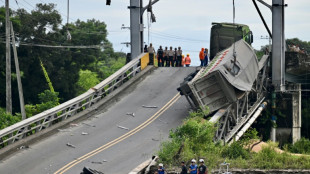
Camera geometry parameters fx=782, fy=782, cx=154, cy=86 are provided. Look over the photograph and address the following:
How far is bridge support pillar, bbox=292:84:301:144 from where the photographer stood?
4803 cm

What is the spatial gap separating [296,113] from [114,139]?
15.8 metres

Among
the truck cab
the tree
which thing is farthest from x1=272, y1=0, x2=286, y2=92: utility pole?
the tree

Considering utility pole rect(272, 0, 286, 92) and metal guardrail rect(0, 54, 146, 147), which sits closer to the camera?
metal guardrail rect(0, 54, 146, 147)

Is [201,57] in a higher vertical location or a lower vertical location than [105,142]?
higher

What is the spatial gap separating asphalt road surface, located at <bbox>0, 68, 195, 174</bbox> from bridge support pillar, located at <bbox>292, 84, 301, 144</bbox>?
741 centimetres

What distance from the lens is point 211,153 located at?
30703 millimetres

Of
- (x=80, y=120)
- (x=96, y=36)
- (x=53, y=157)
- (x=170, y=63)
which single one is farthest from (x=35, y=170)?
(x=96, y=36)

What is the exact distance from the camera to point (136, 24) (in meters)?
51.0

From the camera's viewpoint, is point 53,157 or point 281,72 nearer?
point 53,157

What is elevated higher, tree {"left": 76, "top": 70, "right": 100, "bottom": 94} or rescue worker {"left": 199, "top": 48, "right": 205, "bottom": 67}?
rescue worker {"left": 199, "top": 48, "right": 205, "bottom": 67}

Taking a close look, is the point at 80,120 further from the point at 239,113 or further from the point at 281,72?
the point at 281,72

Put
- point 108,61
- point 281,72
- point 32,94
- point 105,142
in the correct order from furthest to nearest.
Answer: point 108,61
point 32,94
point 281,72
point 105,142

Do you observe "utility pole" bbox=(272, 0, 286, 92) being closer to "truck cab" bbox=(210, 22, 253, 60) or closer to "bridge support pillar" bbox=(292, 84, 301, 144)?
"bridge support pillar" bbox=(292, 84, 301, 144)

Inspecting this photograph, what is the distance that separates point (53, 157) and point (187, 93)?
27.4ft
